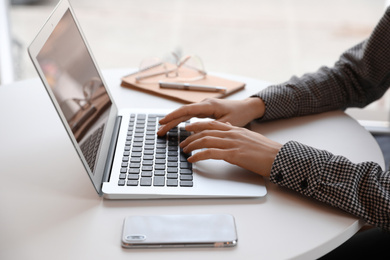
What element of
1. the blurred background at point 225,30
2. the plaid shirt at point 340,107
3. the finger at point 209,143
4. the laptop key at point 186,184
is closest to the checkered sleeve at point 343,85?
the plaid shirt at point 340,107

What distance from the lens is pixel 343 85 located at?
1.30 meters

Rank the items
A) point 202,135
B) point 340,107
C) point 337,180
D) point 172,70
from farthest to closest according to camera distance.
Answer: point 172,70
point 340,107
point 202,135
point 337,180

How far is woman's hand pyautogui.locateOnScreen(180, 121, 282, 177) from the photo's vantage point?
3.05 ft

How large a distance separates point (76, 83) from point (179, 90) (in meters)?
0.39

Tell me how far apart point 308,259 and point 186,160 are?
12.4 inches

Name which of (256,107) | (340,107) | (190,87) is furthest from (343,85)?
(190,87)

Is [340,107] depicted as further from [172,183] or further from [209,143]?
[172,183]

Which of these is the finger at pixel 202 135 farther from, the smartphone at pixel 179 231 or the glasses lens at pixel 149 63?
the glasses lens at pixel 149 63

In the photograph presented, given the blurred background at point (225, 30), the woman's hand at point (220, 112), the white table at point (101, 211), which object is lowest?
the blurred background at point (225, 30)

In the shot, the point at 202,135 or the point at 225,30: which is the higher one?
the point at 202,135

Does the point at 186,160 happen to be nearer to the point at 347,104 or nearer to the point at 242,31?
the point at 347,104

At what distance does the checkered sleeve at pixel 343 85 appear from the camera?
1.21 meters

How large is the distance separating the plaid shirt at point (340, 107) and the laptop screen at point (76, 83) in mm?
359

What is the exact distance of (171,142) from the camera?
105cm
